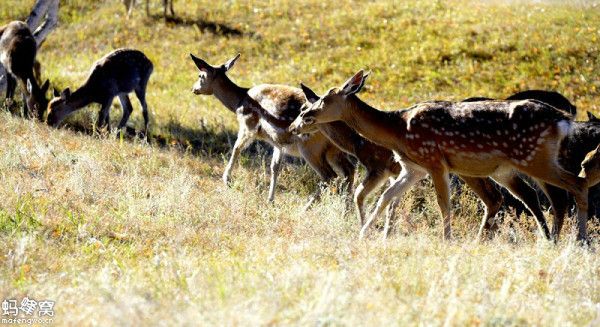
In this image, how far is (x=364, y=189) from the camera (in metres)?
9.72

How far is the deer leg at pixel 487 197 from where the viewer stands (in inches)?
378

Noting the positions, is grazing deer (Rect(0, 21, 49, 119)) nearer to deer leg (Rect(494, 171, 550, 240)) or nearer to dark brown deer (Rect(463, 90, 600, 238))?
dark brown deer (Rect(463, 90, 600, 238))

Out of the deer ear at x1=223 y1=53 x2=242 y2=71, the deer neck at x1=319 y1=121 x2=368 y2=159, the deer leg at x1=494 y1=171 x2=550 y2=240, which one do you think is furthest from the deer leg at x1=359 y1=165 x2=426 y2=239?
the deer ear at x1=223 y1=53 x2=242 y2=71

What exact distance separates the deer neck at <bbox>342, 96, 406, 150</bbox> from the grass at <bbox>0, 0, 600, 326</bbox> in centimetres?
94

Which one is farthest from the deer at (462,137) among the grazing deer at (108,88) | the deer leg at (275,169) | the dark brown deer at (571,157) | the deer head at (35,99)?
the deer head at (35,99)

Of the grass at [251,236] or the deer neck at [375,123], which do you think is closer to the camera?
the grass at [251,236]

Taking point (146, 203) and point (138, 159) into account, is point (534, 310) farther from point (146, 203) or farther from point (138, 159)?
point (138, 159)

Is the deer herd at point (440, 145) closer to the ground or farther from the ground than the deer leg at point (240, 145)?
farther from the ground

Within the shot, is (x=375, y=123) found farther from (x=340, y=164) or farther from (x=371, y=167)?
(x=340, y=164)

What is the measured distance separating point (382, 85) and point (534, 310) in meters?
15.8

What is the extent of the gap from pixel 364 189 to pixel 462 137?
57.3 inches

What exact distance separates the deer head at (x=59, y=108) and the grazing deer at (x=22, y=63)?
420 mm

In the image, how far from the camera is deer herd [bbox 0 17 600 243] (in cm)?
860

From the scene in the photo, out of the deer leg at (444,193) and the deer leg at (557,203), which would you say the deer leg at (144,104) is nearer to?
the deer leg at (444,193)
